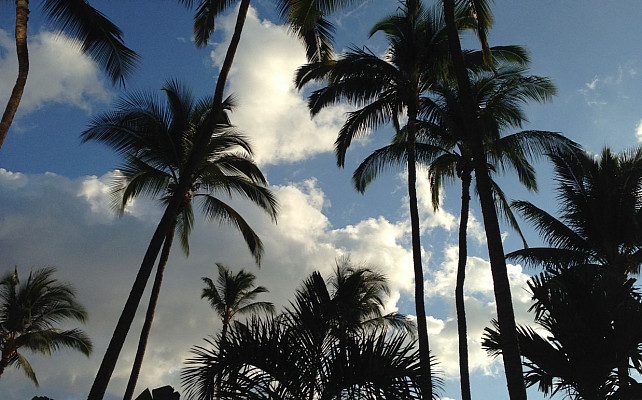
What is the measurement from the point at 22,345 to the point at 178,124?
46.5 ft

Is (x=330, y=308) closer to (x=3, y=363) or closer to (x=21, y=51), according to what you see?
(x=21, y=51)

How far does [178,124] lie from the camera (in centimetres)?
1468

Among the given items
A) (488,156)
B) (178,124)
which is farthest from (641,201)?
(178,124)

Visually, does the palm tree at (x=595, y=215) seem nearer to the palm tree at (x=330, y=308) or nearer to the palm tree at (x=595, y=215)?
the palm tree at (x=595, y=215)

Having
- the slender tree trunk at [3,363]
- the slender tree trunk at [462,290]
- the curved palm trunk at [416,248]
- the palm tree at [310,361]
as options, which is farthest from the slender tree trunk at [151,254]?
the slender tree trunk at [3,363]

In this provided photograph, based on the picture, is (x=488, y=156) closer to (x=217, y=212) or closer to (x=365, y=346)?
(x=217, y=212)

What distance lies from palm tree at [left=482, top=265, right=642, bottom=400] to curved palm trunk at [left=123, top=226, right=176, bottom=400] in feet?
28.0

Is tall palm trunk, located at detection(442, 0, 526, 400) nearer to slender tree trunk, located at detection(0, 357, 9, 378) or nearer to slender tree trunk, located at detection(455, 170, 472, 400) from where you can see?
slender tree trunk, located at detection(455, 170, 472, 400)

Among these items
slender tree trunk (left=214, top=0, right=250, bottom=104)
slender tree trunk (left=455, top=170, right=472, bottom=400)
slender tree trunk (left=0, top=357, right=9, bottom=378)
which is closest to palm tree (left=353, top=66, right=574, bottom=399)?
slender tree trunk (left=455, top=170, right=472, bottom=400)

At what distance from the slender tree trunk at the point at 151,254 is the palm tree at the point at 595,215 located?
1087cm

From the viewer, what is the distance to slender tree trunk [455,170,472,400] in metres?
14.4

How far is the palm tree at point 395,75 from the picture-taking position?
1444cm

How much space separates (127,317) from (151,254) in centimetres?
112

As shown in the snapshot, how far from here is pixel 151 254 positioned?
924 centimetres
